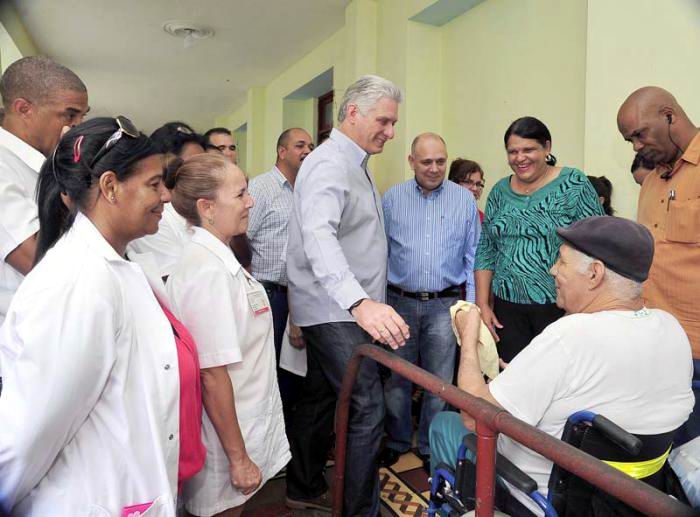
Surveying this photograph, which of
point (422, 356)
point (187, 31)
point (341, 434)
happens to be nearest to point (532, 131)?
point (422, 356)

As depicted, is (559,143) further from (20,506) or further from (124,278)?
(20,506)

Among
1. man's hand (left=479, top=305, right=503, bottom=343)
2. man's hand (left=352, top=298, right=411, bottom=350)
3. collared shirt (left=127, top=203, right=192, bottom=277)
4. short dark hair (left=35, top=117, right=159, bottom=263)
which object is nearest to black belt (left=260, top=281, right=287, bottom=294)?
collared shirt (left=127, top=203, right=192, bottom=277)

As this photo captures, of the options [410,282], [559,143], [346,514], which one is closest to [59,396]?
[346,514]

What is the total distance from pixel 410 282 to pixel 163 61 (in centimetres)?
594

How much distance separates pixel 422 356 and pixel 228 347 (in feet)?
4.95

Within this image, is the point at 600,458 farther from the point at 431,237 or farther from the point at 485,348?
the point at 431,237

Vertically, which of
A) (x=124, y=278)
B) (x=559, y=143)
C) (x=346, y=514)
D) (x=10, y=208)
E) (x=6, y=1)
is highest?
(x=6, y=1)

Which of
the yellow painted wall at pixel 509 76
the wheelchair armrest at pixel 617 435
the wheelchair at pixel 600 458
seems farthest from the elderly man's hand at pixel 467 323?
the yellow painted wall at pixel 509 76

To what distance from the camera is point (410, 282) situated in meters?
2.55

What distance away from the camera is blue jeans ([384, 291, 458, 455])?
2504 mm

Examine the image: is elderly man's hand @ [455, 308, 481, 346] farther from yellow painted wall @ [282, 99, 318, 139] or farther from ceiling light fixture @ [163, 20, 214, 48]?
yellow painted wall @ [282, 99, 318, 139]

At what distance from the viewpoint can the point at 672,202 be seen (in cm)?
178

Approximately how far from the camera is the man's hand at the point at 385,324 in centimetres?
136

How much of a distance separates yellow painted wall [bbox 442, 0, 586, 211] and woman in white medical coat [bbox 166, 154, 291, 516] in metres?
2.49
